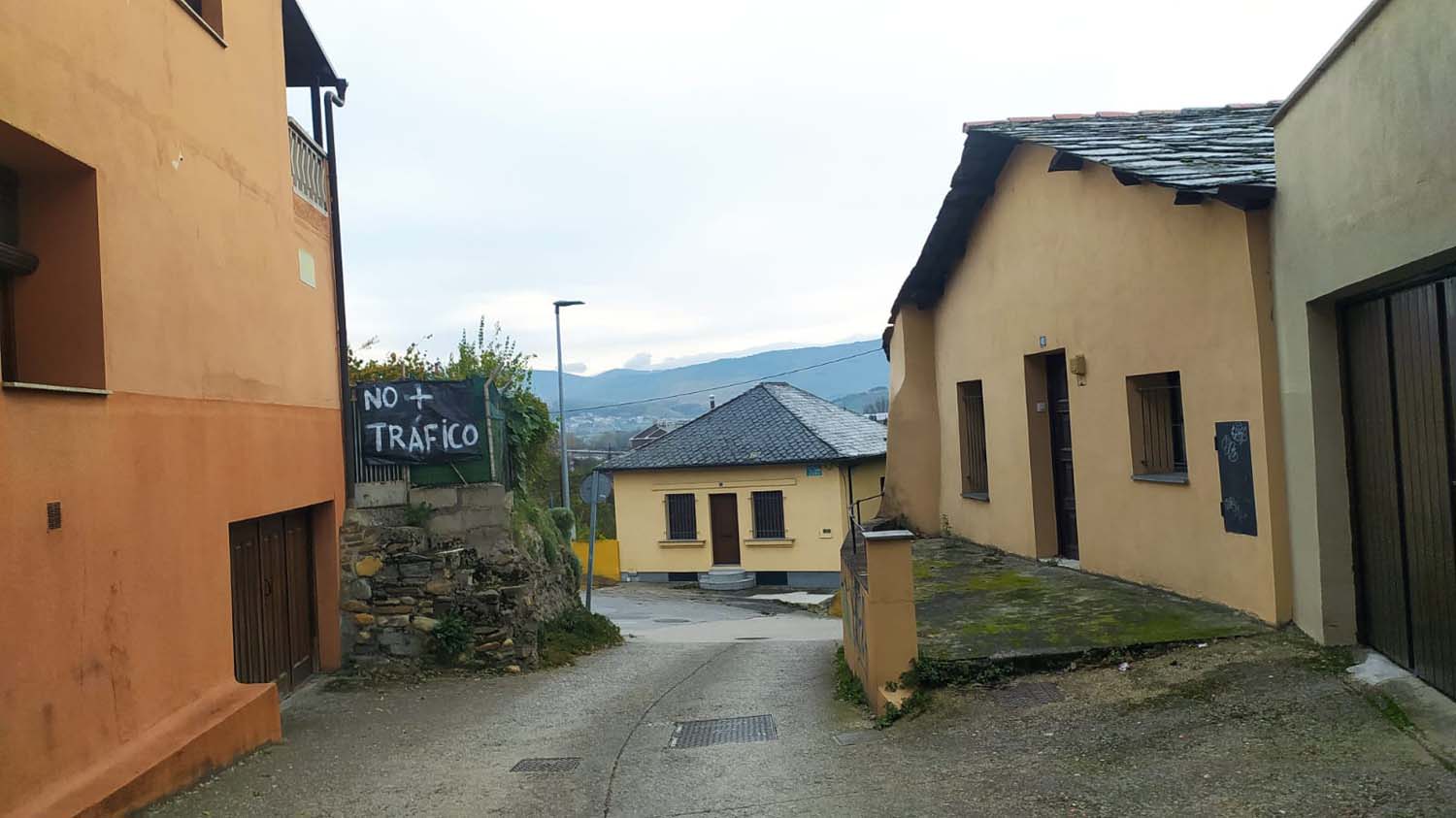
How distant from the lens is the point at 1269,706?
5.54m

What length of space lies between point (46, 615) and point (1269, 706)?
623 cm

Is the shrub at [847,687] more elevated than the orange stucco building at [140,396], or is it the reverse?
the orange stucco building at [140,396]

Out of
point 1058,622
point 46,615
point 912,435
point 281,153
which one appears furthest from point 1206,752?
point 912,435

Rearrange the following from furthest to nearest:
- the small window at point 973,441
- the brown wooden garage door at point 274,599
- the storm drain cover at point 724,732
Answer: the small window at point 973,441
the brown wooden garage door at point 274,599
the storm drain cover at point 724,732

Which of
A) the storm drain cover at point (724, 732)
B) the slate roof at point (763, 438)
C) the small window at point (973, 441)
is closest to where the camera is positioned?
the storm drain cover at point (724, 732)

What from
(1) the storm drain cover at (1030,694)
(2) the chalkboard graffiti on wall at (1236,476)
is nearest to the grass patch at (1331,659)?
(2) the chalkboard graffiti on wall at (1236,476)

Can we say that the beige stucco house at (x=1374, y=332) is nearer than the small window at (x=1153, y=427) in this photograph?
Yes

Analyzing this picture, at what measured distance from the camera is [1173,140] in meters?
9.02

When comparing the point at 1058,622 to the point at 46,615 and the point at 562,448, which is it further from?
the point at 562,448

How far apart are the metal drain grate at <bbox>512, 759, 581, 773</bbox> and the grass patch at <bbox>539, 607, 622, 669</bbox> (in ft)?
14.0

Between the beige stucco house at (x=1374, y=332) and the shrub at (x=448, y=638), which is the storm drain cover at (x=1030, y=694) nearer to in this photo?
the beige stucco house at (x=1374, y=332)

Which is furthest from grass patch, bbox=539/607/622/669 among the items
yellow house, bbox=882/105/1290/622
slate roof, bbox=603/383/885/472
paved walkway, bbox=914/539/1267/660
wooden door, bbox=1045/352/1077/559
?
slate roof, bbox=603/383/885/472

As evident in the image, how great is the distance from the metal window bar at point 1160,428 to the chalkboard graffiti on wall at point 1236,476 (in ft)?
4.76

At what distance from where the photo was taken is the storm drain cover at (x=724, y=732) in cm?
763
